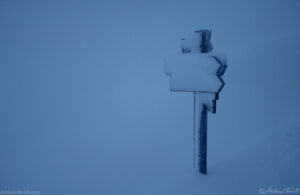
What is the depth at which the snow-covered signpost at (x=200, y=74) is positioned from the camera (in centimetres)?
223

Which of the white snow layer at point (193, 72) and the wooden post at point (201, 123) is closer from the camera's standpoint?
the white snow layer at point (193, 72)

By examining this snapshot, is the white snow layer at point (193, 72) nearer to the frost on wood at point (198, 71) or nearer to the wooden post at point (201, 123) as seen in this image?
the frost on wood at point (198, 71)

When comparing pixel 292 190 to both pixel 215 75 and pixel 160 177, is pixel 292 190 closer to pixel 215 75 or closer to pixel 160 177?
pixel 215 75

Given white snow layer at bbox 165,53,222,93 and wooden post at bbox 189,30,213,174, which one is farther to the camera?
wooden post at bbox 189,30,213,174

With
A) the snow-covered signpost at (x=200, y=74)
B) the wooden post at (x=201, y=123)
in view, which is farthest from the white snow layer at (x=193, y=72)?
the wooden post at (x=201, y=123)

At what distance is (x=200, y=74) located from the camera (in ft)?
7.52

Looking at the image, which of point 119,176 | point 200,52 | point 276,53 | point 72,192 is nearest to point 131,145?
point 119,176

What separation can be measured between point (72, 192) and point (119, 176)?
851mm

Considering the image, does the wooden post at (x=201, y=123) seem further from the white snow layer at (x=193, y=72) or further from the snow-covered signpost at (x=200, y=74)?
the white snow layer at (x=193, y=72)

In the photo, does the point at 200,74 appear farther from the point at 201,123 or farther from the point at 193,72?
the point at 201,123

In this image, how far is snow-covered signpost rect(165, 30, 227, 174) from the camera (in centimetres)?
223

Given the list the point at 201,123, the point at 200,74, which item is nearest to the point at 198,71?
the point at 200,74

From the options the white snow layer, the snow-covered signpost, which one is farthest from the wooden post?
the white snow layer

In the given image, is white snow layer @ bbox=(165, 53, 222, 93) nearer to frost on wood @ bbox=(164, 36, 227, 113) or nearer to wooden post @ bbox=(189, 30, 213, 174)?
frost on wood @ bbox=(164, 36, 227, 113)
